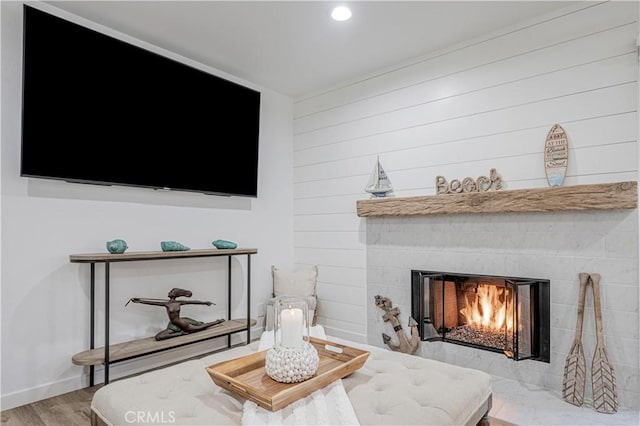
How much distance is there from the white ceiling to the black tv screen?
0.18 meters

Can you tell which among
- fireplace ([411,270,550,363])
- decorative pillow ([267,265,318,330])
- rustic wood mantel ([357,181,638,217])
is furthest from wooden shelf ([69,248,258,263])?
fireplace ([411,270,550,363])

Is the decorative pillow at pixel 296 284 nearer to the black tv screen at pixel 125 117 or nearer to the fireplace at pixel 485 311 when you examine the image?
the black tv screen at pixel 125 117

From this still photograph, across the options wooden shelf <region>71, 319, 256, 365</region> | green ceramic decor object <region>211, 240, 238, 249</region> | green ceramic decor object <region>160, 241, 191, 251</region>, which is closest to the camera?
wooden shelf <region>71, 319, 256, 365</region>

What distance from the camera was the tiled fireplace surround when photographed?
2328 millimetres

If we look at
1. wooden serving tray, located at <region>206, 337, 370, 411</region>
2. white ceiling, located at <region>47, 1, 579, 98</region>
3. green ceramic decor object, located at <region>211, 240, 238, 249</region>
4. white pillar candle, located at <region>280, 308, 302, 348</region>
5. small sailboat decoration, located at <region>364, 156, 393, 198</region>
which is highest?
white ceiling, located at <region>47, 1, 579, 98</region>

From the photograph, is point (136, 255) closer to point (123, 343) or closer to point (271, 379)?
point (123, 343)

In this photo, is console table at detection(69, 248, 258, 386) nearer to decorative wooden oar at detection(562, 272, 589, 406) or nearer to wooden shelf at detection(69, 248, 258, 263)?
wooden shelf at detection(69, 248, 258, 263)

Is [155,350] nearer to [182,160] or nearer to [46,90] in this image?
[182,160]

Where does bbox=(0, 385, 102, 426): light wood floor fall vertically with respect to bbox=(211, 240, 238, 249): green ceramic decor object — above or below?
below

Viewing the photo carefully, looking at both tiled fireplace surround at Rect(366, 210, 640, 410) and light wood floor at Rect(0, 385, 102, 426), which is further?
tiled fireplace surround at Rect(366, 210, 640, 410)

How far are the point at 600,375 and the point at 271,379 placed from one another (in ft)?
6.66

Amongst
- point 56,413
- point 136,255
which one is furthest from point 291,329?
point 56,413

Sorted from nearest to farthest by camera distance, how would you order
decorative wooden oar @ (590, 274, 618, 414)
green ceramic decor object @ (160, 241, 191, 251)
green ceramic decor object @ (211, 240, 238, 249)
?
decorative wooden oar @ (590, 274, 618, 414)
green ceramic decor object @ (160, 241, 191, 251)
green ceramic decor object @ (211, 240, 238, 249)

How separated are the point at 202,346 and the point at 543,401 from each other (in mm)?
2580
